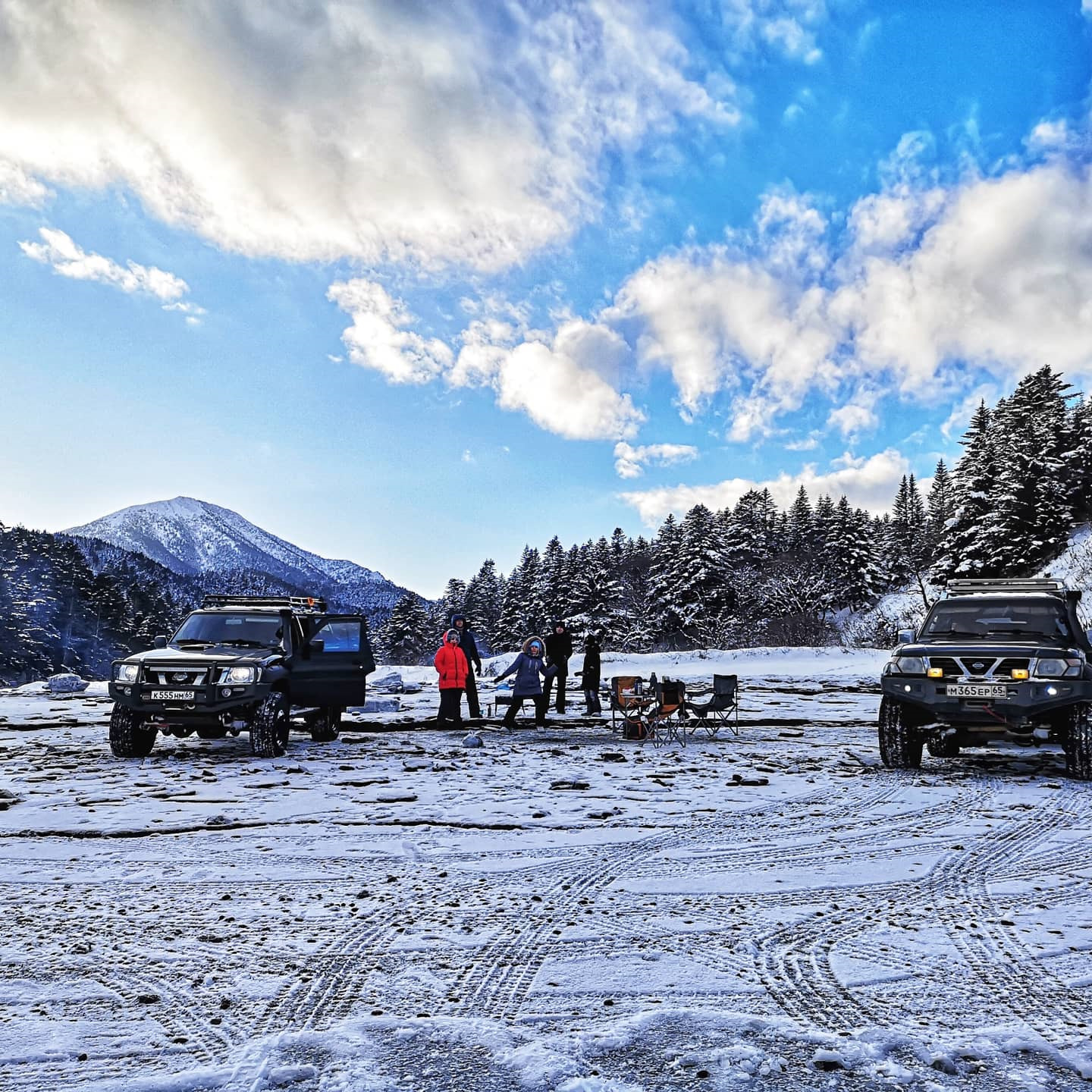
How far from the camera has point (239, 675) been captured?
897 cm

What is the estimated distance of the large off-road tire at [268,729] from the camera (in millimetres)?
9188

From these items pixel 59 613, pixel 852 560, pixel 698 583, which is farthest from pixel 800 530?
pixel 59 613

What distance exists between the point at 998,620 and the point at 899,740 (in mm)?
2214

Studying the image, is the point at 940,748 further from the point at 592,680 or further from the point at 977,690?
the point at 592,680

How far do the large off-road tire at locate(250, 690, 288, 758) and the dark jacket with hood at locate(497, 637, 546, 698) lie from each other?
3.98 m

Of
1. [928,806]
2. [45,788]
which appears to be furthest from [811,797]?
[45,788]

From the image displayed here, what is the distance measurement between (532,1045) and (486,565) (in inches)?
3309

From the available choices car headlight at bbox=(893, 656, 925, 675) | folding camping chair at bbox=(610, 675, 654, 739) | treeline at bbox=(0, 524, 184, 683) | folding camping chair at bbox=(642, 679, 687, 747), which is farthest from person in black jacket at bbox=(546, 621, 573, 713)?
treeline at bbox=(0, 524, 184, 683)

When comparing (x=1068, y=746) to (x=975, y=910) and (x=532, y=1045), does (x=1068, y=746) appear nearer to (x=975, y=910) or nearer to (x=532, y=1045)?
(x=975, y=910)

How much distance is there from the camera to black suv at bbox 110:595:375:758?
8.82 metres

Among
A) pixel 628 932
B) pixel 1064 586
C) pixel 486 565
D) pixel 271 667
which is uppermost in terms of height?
pixel 486 565

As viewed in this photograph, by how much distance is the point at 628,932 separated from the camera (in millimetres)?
3775

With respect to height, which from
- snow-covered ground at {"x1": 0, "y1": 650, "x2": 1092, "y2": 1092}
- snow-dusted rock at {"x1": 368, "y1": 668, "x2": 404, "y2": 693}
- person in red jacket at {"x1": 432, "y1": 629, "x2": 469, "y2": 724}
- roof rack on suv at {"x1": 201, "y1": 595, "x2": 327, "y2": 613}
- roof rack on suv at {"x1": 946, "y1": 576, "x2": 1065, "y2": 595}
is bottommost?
snow-covered ground at {"x1": 0, "y1": 650, "x2": 1092, "y2": 1092}

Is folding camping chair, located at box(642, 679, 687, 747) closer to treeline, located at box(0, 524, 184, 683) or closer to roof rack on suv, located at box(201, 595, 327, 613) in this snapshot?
roof rack on suv, located at box(201, 595, 327, 613)
